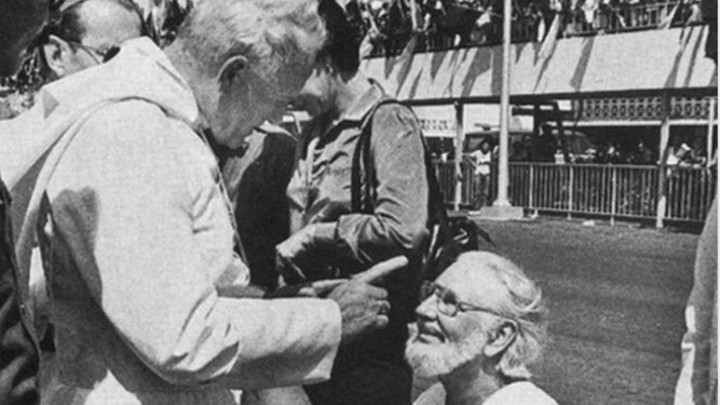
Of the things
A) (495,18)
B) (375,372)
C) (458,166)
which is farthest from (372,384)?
(495,18)

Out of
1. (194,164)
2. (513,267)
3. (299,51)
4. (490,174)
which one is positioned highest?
(299,51)

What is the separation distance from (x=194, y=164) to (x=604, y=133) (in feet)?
106

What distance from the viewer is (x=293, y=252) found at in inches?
147

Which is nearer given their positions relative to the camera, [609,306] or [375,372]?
[375,372]

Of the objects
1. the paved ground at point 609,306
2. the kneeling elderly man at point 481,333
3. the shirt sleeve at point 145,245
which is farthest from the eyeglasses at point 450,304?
the shirt sleeve at point 145,245

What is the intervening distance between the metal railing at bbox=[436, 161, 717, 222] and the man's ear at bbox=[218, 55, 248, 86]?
64.7 ft

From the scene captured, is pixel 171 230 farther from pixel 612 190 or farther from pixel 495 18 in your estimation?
pixel 495 18

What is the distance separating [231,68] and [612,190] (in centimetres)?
2165

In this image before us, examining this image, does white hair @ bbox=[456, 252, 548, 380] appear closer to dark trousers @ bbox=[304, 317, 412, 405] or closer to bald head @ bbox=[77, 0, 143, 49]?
dark trousers @ bbox=[304, 317, 412, 405]

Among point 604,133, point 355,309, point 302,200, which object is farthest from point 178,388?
point 604,133

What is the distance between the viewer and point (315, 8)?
2.54 m

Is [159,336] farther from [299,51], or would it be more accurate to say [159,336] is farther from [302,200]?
[302,200]

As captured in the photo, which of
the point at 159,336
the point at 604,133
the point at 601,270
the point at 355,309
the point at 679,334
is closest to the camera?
the point at 159,336

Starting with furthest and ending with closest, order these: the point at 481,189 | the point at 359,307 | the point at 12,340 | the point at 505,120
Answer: the point at 481,189, the point at 505,120, the point at 359,307, the point at 12,340
